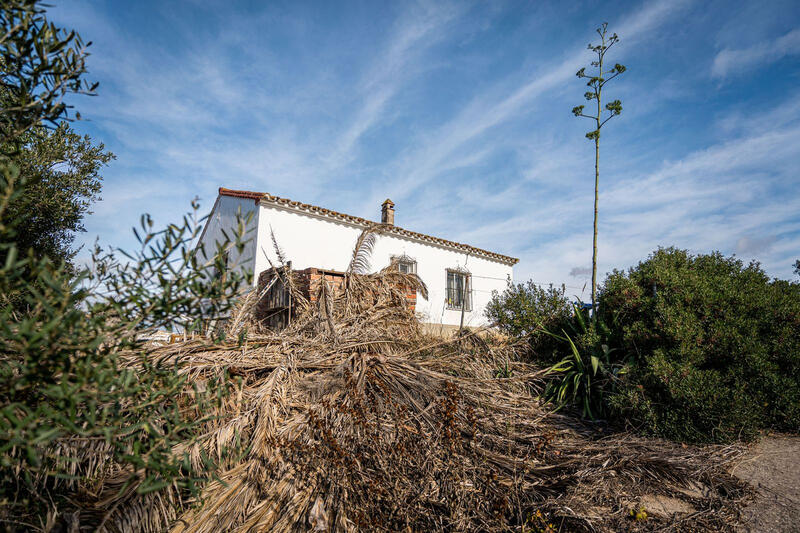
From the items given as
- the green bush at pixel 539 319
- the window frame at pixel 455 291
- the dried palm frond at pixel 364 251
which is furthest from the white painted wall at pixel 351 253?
the green bush at pixel 539 319

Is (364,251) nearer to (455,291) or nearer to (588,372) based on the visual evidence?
(588,372)

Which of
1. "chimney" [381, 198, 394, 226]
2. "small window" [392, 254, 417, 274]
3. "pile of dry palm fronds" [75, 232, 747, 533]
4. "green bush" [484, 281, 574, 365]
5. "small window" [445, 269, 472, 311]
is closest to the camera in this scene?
"pile of dry palm fronds" [75, 232, 747, 533]

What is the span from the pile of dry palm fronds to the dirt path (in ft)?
0.45

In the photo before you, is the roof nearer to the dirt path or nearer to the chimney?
the chimney

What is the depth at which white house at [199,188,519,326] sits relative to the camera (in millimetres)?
12328

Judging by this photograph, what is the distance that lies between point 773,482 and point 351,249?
11.7 m

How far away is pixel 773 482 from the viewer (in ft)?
11.4

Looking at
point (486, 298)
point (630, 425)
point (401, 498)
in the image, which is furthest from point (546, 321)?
point (486, 298)

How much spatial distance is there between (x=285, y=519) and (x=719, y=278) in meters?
5.26

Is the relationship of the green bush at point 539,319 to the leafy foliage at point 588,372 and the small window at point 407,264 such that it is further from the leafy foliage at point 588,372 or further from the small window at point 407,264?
the small window at point 407,264

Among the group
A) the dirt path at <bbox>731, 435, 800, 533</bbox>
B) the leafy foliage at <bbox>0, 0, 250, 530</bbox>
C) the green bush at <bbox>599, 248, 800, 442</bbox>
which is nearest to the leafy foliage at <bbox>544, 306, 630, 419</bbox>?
the green bush at <bbox>599, 248, 800, 442</bbox>

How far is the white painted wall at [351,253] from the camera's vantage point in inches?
490

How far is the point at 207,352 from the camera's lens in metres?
3.41

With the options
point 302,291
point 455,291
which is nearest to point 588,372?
point 302,291
